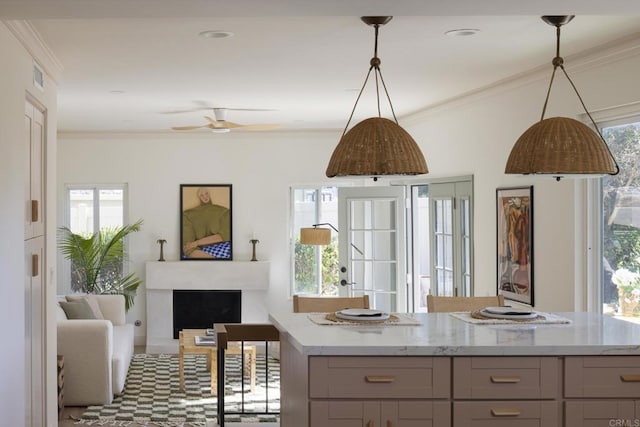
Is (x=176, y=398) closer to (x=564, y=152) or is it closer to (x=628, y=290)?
(x=628, y=290)

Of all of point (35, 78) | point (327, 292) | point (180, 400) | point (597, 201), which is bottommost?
point (180, 400)

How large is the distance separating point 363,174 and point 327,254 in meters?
6.43

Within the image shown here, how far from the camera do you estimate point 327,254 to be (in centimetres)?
973

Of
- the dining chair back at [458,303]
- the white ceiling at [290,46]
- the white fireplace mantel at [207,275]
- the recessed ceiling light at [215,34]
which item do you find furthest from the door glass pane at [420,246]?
the recessed ceiling light at [215,34]

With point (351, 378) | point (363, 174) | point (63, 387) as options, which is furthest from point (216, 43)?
point (63, 387)

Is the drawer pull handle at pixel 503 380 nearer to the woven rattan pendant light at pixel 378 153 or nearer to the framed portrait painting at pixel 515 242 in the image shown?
the woven rattan pendant light at pixel 378 153

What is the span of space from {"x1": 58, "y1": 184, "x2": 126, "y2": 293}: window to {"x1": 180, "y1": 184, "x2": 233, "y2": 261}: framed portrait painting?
0.79 meters

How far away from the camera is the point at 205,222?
9.55 metres

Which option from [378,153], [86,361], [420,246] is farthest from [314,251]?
[378,153]

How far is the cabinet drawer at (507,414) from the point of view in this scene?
3021mm

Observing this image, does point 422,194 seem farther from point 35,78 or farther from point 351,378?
point 351,378

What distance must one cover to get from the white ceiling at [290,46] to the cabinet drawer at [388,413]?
1554mm

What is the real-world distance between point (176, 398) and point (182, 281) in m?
2.48

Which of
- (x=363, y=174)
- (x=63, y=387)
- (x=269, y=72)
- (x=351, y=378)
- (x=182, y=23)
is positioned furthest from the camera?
(x=63, y=387)
